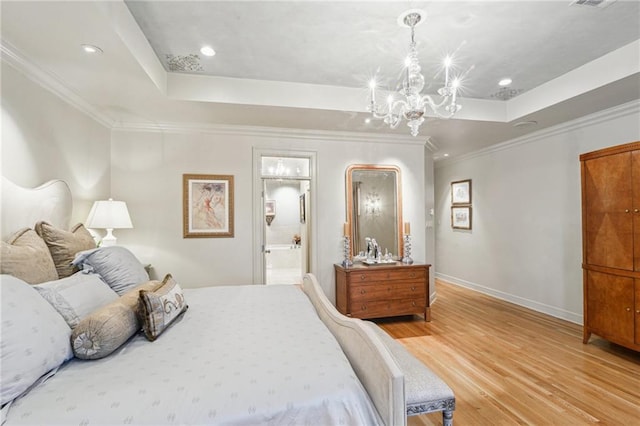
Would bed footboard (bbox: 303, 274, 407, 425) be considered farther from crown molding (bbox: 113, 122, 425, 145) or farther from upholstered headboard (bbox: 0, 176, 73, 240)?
crown molding (bbox: 113, 122, 425, 145)

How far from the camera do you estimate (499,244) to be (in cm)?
482

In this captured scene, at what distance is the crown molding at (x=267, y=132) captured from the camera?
361 cm

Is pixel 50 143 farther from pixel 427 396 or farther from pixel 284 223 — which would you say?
pixel 284 223

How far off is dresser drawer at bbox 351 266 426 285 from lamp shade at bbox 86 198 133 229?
8.41 feet

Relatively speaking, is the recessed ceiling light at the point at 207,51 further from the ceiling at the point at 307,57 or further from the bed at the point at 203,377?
the bed at the point at 203,377

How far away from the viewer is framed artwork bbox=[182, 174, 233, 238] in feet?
12.1

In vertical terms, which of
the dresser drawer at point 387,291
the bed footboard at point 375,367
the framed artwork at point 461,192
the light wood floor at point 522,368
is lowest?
the light wood floor at point 522,368

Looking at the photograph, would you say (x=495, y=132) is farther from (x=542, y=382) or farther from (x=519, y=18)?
→ (x=542, y=382)

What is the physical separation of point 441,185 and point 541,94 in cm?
313

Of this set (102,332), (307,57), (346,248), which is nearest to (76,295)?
(102,332)

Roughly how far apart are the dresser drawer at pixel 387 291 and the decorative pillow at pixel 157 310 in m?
2.28

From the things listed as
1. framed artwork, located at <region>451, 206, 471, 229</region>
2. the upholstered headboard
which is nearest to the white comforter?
the upholstered headboard

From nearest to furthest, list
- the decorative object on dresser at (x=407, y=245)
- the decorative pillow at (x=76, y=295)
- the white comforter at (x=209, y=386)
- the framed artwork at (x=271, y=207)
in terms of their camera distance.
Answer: the white comforter at (x=209, y=386) → the decorative pillow at (x=76, y=295) → the decorative object on dresser at (x=407, y=245) → the framed artwork at (x=271, y=207)

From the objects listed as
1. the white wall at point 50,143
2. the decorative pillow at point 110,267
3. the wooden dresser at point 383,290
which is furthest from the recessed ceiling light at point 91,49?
the wooden dresser at point 383,290
